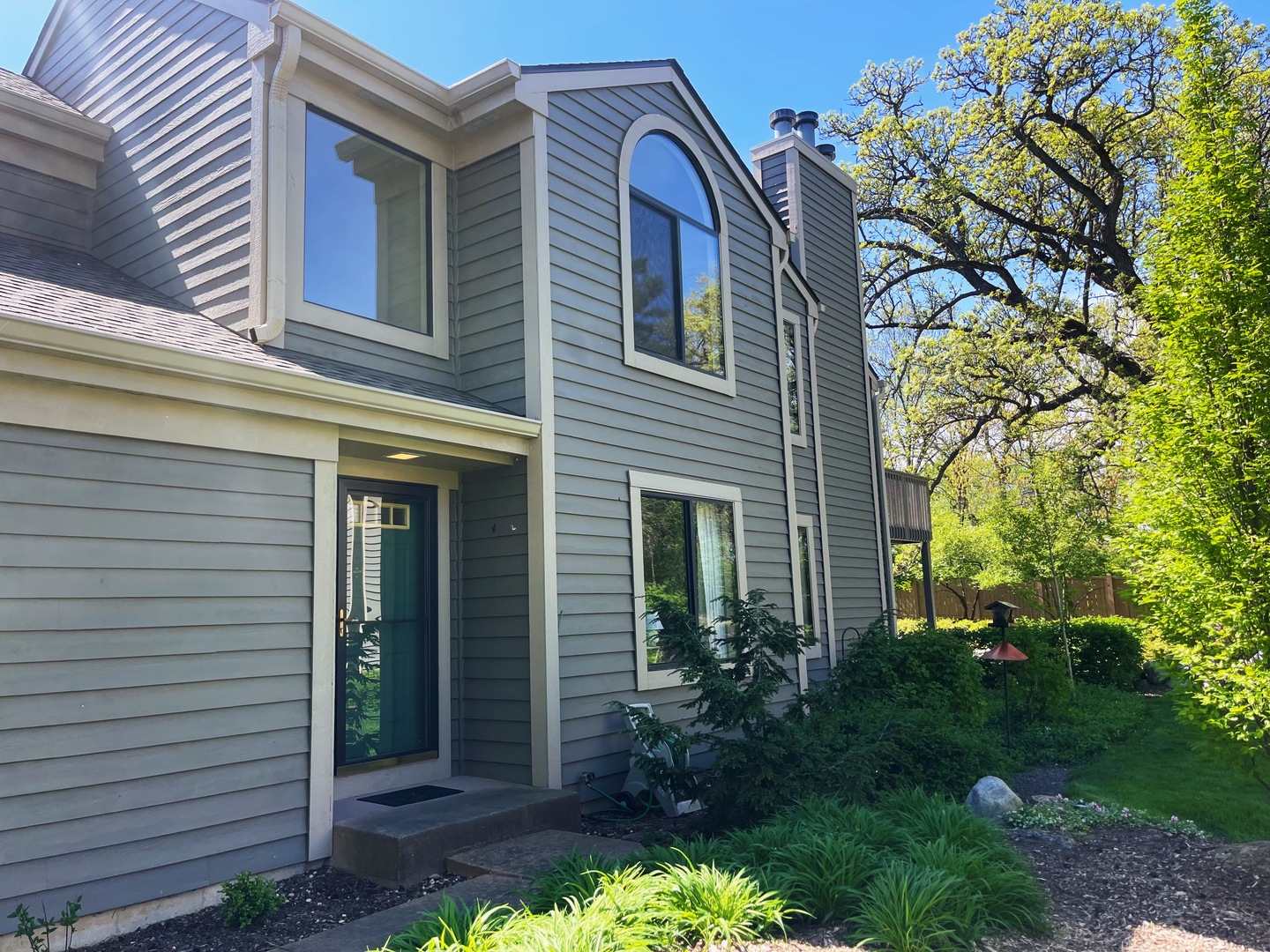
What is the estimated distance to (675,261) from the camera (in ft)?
26.8

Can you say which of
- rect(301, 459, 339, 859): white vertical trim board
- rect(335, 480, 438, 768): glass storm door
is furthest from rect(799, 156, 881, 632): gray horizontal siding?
rect(301, 459, 339, 859): white vertical trim board

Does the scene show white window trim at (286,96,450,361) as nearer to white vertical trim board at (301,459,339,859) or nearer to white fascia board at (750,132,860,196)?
white vertical trim board at (301,459,339,859)

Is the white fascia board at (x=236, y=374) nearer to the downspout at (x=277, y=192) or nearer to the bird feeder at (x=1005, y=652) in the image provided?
the downspout at (x=277, y=192)

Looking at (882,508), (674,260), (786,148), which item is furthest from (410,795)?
(786,148)

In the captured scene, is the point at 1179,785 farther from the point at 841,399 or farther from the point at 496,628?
the point at 841,399

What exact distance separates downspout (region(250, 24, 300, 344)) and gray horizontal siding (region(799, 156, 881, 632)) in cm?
735

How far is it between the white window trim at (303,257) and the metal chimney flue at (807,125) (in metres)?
7.30

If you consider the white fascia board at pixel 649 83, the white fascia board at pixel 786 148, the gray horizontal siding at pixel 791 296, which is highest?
the white fascia board at pixel 786 148

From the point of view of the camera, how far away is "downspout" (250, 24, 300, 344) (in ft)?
18.4

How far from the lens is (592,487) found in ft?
22.3

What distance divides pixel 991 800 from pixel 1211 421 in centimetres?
276

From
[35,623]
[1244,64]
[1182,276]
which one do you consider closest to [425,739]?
[35,623]

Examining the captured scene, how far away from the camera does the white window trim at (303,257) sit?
5.90 metres

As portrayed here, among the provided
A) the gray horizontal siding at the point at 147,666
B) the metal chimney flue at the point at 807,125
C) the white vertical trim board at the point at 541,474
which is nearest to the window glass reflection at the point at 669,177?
the white vertical trim board at the point at 541,474
